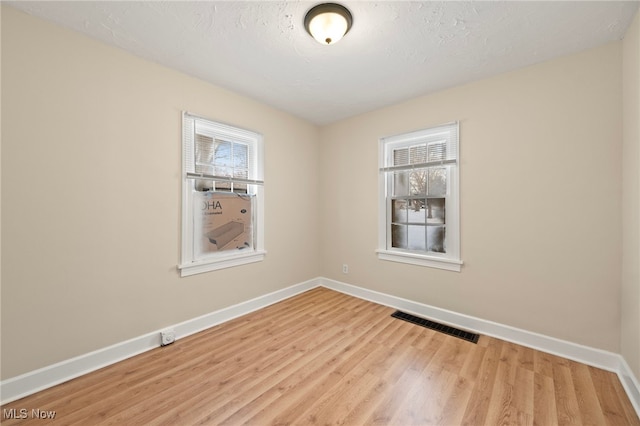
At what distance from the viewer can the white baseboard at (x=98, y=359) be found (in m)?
1.64

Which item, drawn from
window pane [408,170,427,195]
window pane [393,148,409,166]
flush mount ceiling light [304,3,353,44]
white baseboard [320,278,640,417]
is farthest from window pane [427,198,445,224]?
flush mount ceiling light [304,3,353,44]

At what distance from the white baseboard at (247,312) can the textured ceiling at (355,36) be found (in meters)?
2.45

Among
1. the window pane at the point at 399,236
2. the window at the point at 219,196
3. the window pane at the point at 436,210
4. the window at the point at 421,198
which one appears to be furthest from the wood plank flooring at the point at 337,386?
the window pane at the point at 436,210

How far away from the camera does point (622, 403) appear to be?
5.27ft

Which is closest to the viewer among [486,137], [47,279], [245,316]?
[47,279]

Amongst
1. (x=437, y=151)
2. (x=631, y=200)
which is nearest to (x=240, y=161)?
(x=437, y=151)

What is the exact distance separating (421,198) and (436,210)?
0.22 metres

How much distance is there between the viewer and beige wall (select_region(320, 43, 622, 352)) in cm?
197

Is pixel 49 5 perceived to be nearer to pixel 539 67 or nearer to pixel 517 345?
pixel 539 67

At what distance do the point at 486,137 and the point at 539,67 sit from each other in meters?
0.67

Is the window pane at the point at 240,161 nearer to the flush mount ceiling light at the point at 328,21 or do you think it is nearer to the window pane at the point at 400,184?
the flush mount ceiling light at the point at 328,21

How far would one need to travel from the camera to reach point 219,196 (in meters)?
2.71

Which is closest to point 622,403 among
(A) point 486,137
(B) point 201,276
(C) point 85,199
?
(A) point 486,137

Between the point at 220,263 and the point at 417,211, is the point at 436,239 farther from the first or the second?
the point at 220,263
